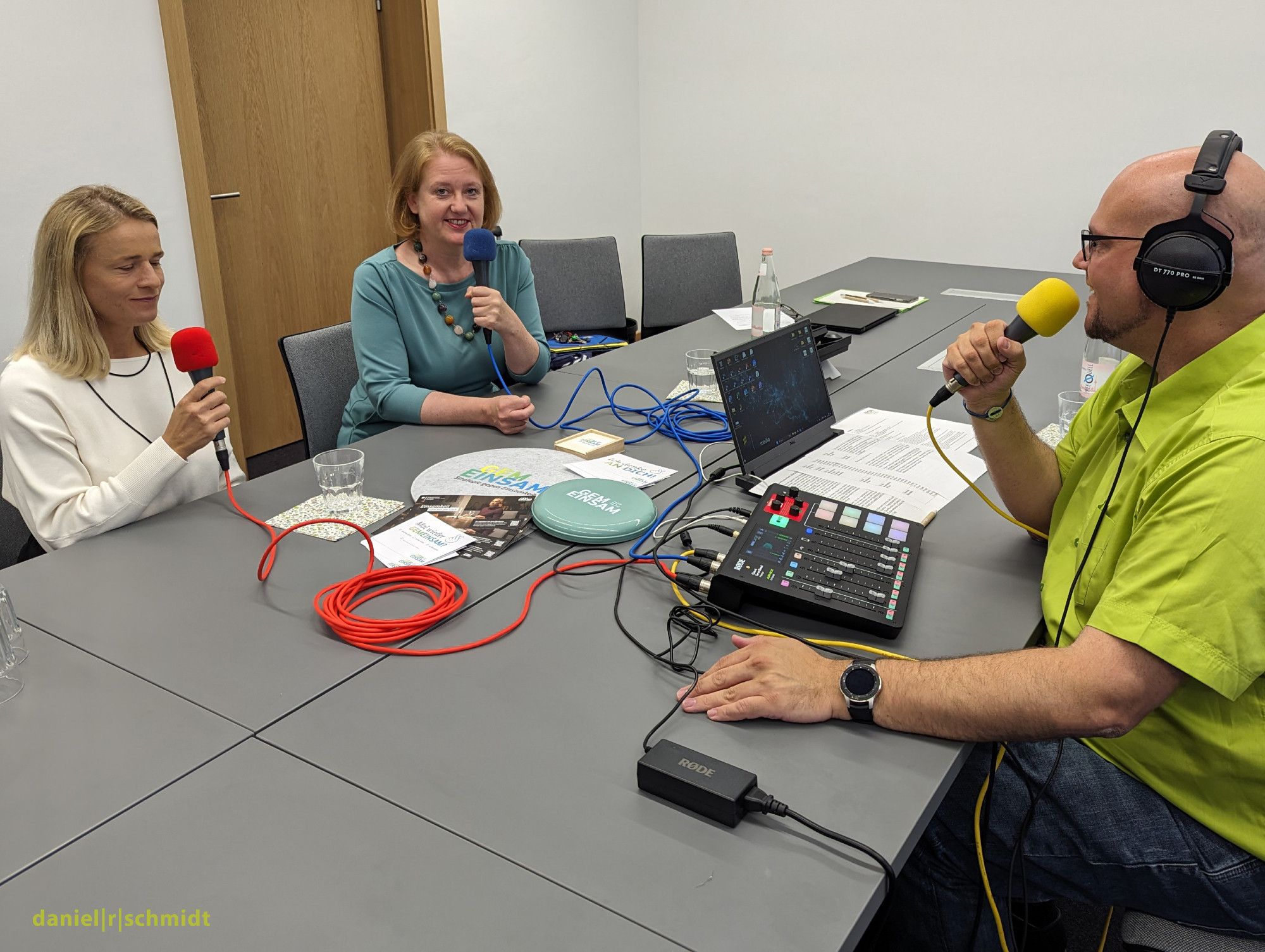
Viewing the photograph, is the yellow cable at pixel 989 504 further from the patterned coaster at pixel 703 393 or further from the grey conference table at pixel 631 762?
the patterned coaster at pixel 703 393

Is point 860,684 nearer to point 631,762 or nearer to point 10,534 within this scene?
point 631,762

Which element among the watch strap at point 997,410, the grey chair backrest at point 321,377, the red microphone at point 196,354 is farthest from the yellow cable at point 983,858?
the grey chair backrest at point 321,377

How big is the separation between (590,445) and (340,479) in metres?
0.50

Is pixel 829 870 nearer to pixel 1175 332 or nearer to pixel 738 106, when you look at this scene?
pixel 1175 332

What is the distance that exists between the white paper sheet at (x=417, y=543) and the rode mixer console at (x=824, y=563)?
448mm

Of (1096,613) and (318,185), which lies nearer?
(1096,613)

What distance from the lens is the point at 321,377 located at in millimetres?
2381

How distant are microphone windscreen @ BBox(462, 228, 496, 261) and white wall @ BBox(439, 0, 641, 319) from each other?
2.27 m

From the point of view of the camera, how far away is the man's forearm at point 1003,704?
1.08m

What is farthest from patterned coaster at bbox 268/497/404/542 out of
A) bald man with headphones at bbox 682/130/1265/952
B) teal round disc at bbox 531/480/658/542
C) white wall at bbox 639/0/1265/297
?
white wall at bbox 639/0/1265/297

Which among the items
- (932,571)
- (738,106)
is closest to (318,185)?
(738,106)

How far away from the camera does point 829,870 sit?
0.90m

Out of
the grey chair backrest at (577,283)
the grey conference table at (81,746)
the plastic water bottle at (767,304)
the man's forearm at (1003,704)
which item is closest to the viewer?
the grey conference table at (81,746)

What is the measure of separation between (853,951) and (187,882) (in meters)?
0.63
